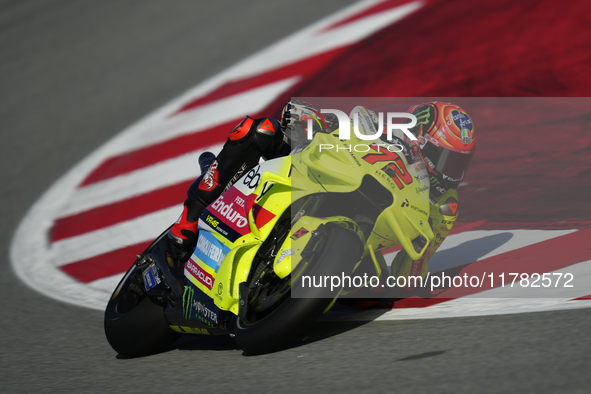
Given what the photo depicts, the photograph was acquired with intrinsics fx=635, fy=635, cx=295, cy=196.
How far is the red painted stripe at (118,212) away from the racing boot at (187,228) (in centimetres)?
208

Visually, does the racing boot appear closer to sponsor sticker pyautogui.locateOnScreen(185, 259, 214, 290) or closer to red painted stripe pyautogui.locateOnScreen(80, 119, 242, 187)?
sponsor sticker pyautogui.locateOnScreen(185, 259, 214, 290)

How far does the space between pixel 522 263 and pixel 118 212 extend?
339cm

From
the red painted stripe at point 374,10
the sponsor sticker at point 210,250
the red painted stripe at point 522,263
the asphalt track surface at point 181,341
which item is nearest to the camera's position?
the asphalt track surface at point 181,341

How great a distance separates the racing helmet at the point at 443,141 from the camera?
9.78ft

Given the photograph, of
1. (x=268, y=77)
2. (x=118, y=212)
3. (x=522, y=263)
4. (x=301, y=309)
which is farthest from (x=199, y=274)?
(x=268, y=77)

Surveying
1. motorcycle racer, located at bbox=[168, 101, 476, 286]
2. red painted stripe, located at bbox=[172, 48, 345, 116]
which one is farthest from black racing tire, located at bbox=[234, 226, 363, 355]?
red painted stripe, located at bbox=[172, 48, 345, 116]

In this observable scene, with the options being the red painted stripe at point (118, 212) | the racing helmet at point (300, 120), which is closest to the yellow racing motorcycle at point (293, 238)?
the racing helmet at point (300, 120)

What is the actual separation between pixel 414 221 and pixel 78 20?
26.4 ft

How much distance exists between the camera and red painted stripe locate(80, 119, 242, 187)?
6.06 meters

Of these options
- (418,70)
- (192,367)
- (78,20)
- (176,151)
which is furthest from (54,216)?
(78,20)

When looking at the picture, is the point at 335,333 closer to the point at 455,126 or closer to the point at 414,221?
the point at 414,221

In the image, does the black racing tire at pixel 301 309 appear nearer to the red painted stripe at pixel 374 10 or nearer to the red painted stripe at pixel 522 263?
the red painted stripe at pixel 522 263

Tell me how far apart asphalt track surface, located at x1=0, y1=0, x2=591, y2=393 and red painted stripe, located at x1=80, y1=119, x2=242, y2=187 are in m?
0.45

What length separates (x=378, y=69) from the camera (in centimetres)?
649
